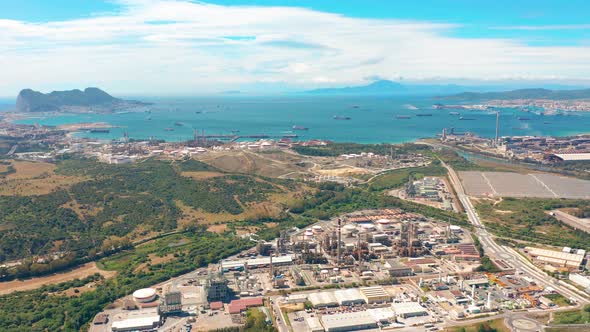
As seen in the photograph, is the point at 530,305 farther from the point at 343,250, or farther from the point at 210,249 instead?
the point at 210,249

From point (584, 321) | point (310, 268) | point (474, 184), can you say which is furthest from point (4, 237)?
point (474, 184)

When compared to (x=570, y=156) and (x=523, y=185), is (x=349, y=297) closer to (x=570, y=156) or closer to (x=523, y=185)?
(x=523, y=185)

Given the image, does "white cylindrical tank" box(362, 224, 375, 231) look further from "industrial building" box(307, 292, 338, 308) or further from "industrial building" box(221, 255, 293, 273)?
"industrial building" box(307, 292, 338, 308)

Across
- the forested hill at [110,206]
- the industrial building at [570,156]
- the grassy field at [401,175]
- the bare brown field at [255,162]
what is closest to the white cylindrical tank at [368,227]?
the forested hill at [110,206]

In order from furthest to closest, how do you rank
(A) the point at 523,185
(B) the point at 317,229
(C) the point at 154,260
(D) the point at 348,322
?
(A) the point at 523,185 → (B) the point at 317,229 → (C) the point at 154,260 → (D) the point at 348,322

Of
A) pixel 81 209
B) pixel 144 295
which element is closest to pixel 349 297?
pixel 144 295

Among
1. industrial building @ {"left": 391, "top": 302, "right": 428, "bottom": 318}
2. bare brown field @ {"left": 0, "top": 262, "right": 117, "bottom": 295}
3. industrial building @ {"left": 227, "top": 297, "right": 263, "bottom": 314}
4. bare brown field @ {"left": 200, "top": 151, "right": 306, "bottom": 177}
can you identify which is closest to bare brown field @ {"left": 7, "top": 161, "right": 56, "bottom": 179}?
bare brown field @ {"left": 200, "top": 151, "right": 306, "bottom": 177}

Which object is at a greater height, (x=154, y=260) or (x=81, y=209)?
(x=81, y=209)
